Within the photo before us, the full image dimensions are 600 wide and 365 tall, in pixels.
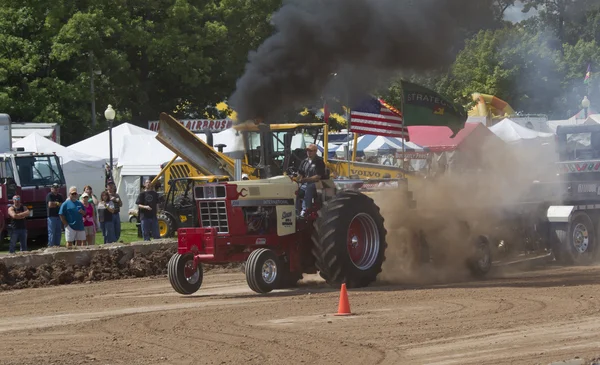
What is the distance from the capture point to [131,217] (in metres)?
32.5

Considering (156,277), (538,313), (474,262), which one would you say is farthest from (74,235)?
(538,313)

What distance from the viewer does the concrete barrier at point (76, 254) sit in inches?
727

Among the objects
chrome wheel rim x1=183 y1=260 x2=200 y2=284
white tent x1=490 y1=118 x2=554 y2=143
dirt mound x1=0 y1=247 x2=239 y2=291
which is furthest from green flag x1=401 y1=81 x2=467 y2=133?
white tent x1=490 y1=118 x2=554 y2=143

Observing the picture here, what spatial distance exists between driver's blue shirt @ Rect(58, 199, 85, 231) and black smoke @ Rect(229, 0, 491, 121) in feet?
21.4

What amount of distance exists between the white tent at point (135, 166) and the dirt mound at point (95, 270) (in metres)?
13.8

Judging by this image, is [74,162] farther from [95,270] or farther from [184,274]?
[184,274]

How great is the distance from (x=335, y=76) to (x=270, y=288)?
4.61 m

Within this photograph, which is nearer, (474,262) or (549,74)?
(474,262)

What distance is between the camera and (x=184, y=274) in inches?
599

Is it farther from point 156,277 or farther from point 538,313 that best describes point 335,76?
point 538,313

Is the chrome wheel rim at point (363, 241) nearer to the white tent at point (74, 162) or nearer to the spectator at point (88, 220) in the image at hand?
the spectator at point (88, 220)

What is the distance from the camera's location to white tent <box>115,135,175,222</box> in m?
33.9

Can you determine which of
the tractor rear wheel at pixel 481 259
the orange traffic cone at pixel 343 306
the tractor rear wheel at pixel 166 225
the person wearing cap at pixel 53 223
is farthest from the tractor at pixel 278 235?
the tractor rear wheel at pixel 166 225

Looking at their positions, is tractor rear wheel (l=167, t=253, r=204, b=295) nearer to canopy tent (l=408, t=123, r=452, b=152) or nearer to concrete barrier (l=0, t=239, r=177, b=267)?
concrete barrier (l=0, t=239, r=177, b=267)
